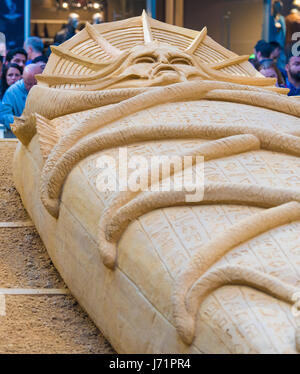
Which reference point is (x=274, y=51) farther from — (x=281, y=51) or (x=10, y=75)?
(x=10, y=75)

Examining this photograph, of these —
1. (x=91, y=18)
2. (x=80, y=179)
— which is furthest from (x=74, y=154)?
(x=91, y=18)

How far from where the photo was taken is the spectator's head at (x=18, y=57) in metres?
5.97

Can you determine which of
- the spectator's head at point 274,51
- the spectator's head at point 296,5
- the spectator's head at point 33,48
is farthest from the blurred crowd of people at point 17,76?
the spectator's head at point 296,5

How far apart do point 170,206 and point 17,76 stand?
3.92m

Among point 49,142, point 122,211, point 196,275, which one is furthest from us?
point 49,142

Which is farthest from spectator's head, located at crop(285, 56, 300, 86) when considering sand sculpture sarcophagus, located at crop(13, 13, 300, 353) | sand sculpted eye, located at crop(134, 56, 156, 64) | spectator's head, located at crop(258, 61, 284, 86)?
sand sculpted eye, located at crop(134, 56, 156, 64)

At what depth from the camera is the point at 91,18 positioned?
7379 mm

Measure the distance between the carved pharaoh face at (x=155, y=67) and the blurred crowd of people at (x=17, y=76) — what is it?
1.09 meters

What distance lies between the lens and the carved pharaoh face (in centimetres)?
320

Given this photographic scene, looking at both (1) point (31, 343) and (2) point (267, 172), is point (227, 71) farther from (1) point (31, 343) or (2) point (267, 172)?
(1) point (31, 343)

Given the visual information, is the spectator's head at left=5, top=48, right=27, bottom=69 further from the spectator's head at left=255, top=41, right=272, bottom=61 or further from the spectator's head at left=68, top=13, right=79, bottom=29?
the spectator's head at left=255, top=41, right=272, bottom=61

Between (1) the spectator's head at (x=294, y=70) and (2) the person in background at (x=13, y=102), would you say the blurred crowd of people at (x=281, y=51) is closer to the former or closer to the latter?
(1) the spectator's head at (x=294, y=70)

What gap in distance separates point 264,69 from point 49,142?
2964mm
